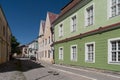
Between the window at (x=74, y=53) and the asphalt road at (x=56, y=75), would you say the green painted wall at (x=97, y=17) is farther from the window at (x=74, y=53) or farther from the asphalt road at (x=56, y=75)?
the asphalt road at (x=56, y=75)

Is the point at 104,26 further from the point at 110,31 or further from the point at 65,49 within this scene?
the point at 65,49

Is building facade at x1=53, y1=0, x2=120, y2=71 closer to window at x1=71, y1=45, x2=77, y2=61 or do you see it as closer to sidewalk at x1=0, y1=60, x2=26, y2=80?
window at x1=71, y1=45, x2=77, y2=61

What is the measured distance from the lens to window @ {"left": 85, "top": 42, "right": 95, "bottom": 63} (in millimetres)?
17297

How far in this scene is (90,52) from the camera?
58.7 feet

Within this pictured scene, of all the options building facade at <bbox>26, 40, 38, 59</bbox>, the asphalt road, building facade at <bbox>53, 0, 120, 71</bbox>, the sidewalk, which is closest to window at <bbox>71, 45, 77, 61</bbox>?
building facade at <bbox>53, 0, 120, 71</bbox>

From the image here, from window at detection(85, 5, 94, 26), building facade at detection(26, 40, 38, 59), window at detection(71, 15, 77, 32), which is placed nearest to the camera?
window at detection(85, 5, 94, 26)

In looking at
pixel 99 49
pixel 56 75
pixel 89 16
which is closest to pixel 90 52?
pixel 99 49

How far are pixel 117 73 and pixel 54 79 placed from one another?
5045 mm

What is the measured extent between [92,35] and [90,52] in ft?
5.57

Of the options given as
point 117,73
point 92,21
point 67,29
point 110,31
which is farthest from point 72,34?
point 117,73

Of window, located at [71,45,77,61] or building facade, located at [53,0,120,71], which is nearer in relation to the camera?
building facade, located at [53,0,120,71]

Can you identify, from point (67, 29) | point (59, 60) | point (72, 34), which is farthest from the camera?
point (59, 60)

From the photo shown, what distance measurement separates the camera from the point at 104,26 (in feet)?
51.3

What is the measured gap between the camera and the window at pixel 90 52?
56.7 feet
